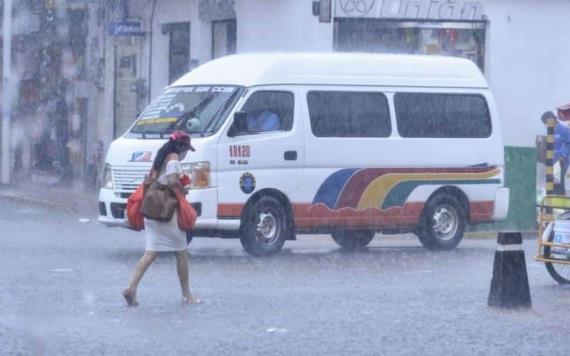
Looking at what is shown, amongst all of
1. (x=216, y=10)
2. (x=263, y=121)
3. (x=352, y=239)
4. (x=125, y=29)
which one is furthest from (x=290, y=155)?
(x=125, y=29)

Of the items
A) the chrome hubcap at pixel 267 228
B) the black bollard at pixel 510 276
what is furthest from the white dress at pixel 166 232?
the chrome hubcap at pixel 267 228

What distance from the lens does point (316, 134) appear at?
57.6ft

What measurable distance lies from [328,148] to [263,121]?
96 centimetres

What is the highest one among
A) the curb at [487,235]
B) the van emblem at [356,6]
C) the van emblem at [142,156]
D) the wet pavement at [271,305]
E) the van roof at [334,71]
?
the van emblem at [356,6]

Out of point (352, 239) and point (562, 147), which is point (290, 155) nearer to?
point (352, 239)

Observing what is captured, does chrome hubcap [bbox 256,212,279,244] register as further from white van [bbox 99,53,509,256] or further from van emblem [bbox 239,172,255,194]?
van emblem [bbox 239,172,255,194]

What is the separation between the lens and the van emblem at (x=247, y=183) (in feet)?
55.1

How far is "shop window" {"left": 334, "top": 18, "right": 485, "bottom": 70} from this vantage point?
86.8 ft

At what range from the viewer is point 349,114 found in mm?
17938

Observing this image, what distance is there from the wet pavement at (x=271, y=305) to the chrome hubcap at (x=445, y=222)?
36 cm

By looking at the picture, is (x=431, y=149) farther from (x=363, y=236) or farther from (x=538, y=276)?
(x=538, y=276)

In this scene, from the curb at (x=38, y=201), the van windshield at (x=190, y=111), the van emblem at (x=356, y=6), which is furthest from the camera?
the curb at (x=38, y=201)

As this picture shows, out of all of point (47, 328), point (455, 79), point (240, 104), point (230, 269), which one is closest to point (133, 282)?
point (47, 328)

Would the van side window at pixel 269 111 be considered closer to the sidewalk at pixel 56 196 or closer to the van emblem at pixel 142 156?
the van emblem at pixel 142 156
